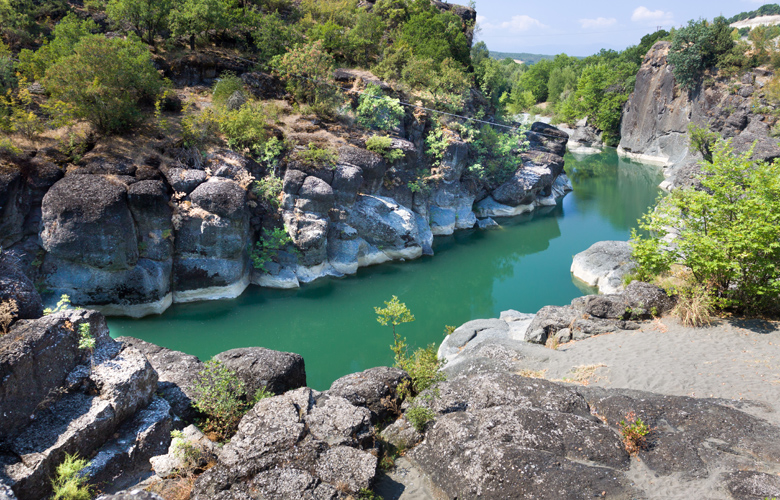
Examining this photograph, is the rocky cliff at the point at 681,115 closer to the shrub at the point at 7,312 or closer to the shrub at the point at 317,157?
the shrub at the point at 317,157

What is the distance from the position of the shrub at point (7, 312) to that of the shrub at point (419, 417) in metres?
5.95

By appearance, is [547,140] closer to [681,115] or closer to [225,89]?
[681,115]

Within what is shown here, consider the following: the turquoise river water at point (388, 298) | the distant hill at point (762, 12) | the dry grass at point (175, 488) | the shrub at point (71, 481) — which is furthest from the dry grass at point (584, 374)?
the distant hill at point (762, 12)

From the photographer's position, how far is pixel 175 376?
7.71m

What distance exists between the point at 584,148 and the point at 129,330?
52.3 m

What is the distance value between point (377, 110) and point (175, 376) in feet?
56.2

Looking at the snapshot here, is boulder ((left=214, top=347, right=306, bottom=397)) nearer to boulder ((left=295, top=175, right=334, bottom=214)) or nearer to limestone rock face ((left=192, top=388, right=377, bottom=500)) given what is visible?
limestone rock face ((left=192, top=388, right=377, bottom=500))

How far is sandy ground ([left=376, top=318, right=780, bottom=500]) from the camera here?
20.7 feet

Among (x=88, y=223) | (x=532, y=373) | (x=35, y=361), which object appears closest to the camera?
(x=35, y=361)

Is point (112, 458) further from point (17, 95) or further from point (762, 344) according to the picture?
point (17, 95)

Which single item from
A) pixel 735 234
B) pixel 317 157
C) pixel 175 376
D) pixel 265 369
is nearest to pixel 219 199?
pixel 317 157

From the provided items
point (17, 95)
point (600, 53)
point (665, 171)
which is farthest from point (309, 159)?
A: point (600, 53)

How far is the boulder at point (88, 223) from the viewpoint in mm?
13281

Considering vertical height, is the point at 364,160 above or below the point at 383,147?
below
